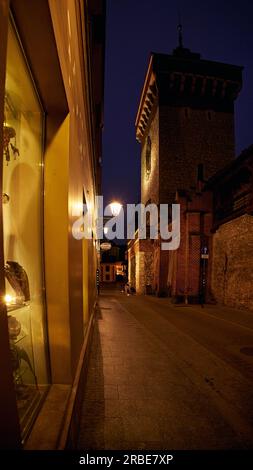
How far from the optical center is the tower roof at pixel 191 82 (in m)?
25.0

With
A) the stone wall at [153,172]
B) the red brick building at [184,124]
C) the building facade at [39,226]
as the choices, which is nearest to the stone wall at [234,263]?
the red brick building at [184,124]

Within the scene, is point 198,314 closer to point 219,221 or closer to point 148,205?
point 219,221

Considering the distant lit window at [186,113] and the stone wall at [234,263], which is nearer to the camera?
the stone wall at [234,263]

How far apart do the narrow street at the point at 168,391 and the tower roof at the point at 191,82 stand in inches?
886

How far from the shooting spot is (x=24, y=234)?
8.97 ft

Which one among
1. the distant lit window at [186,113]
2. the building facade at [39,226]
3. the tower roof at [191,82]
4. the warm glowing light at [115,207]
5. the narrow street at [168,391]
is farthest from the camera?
the distant lit window at [186,113]

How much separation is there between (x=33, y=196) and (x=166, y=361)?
4239 mm

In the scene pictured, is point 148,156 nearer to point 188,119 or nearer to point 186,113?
point 188,119

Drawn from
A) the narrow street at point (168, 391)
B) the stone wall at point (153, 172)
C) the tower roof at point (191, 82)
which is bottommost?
the narrow street at point (168, 391)

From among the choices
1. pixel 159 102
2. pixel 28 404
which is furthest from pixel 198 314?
pixel 159 102

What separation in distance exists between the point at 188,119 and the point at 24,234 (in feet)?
84.3

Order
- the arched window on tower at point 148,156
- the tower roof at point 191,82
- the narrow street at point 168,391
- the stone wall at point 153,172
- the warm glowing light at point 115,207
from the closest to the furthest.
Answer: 1. the narrow street at point 168,391
2. the warm glowing light at point 115,207
3. the tower roof at point 191,82
4. the stone wall at point 153,172
5. the arched window on tower at point 148,156

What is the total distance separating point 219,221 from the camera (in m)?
15.6

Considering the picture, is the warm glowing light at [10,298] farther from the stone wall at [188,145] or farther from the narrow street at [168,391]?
the stone wall at [188,145]
